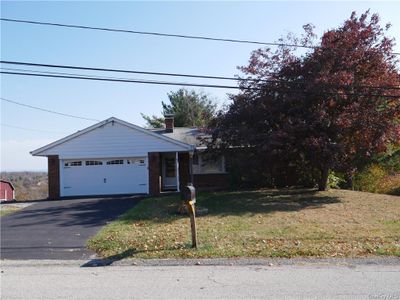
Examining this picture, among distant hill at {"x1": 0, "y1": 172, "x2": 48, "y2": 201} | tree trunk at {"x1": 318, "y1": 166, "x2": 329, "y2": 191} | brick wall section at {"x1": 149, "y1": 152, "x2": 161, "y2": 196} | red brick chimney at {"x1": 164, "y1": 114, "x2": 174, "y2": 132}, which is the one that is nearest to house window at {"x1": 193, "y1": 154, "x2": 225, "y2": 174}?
red brick chimney at {"x1": 164, "y1": 114, "x2": 174, "y2": 132}

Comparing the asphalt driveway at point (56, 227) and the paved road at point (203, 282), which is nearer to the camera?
the paved road at point (203, 282)

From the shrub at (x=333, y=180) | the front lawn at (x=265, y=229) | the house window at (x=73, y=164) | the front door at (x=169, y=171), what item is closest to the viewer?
the front lawn at (x=265, y=229)

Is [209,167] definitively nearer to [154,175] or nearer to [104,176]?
[154,175]

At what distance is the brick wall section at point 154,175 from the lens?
2483cm

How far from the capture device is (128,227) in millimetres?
13539

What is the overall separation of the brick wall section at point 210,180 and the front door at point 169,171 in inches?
58.0

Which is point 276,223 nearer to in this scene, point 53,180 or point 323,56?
point 323,56

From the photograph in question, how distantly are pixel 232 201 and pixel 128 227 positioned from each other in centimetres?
635

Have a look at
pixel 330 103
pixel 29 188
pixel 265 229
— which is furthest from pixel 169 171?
pixel 29 188

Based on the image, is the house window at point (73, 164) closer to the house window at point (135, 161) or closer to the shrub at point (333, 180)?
the house window at point (135, 161)

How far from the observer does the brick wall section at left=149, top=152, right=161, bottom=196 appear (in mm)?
24828

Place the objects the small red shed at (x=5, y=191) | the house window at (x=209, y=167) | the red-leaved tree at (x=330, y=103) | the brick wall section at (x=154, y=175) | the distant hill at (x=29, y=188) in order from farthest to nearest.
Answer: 1. the distant hill at (x=29, y=188)
2. the small red shed at (x=5, y=191)
3. the house window at (x=209, y=167)
4. the brick wall section at (x=154, y=175)
5. the red-leaved tree at (x=330, y=103)

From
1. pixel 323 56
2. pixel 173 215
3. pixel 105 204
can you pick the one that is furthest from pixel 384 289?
pixel 105 204

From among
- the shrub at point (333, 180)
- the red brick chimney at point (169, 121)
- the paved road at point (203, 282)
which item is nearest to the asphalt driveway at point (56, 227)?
the paved road at point (203, 282)
